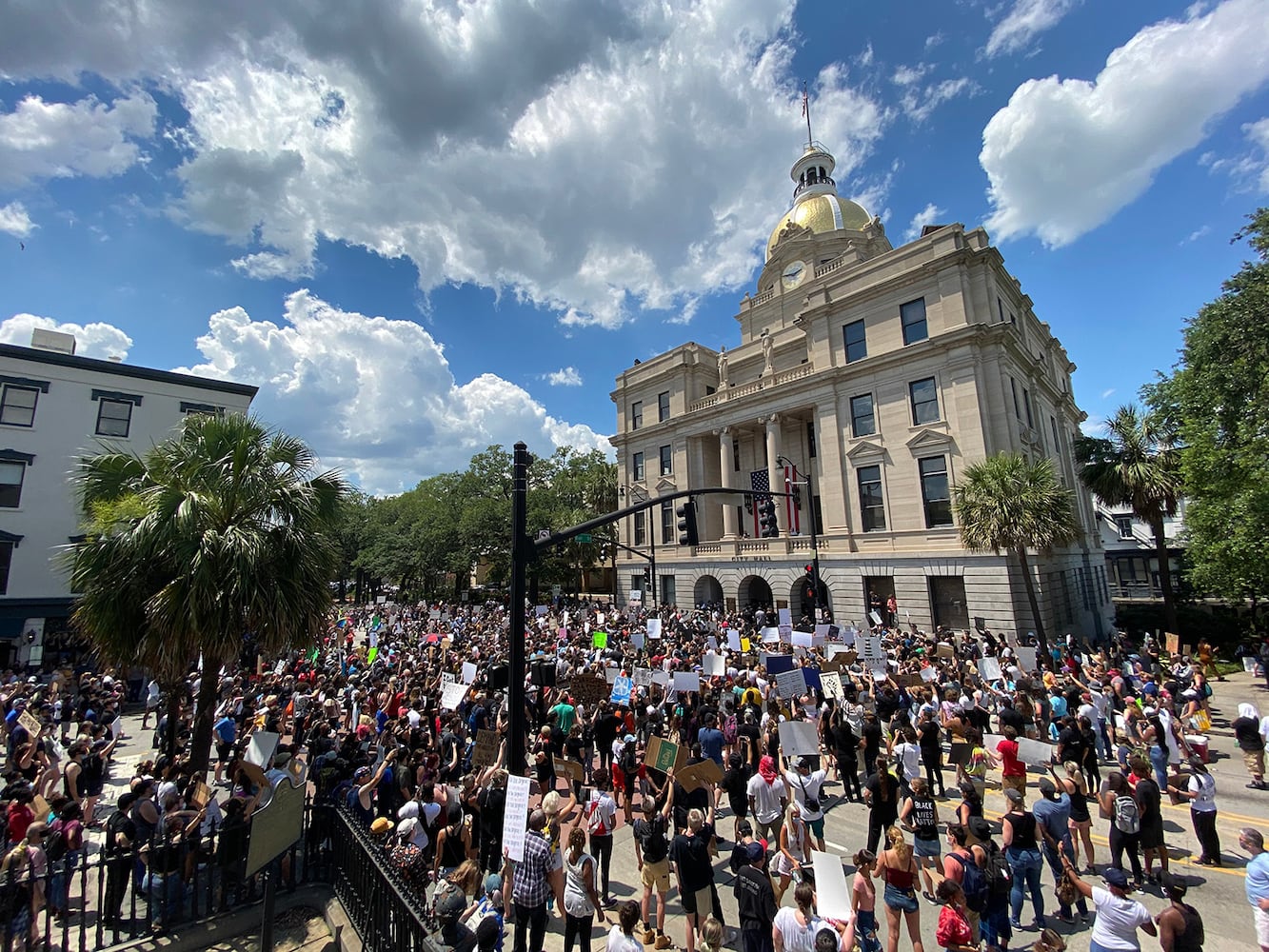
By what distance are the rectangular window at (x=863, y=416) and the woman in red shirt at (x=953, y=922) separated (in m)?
27.6

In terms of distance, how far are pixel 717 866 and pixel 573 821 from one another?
2689 mm

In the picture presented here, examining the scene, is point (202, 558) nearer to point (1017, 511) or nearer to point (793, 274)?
point (1017, 511)

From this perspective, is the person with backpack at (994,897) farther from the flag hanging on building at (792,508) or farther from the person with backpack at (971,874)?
the flag hanging on building at (792,508)

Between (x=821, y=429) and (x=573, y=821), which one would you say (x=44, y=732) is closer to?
(x=573, y=821)

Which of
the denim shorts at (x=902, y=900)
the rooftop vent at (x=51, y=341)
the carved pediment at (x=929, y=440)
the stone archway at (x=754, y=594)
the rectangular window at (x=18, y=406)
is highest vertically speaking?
the rooftop vent at (x=51, y=341)

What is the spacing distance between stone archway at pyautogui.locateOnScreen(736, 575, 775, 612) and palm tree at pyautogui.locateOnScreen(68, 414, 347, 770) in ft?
92.8

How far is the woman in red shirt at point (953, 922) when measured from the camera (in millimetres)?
5262

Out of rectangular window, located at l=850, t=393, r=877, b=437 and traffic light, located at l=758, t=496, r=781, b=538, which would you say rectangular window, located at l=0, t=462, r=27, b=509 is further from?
rectangular window, located at l=850, t=393, r=877, b=437

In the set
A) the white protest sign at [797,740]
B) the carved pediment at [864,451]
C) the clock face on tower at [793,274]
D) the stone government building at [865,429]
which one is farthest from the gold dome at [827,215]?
the white protest sign at [797,740]

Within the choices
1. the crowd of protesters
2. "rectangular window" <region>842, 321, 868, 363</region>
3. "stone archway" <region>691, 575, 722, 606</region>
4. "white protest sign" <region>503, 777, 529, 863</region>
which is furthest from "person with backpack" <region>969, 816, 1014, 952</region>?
"stone archway" <region>691, 575, 722, 606</region>

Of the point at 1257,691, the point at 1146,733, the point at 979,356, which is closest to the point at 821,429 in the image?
the point at 979,356

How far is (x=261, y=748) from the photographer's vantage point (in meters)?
8.09

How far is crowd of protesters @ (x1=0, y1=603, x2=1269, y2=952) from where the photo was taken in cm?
597

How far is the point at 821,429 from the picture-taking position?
32656 millimetres
